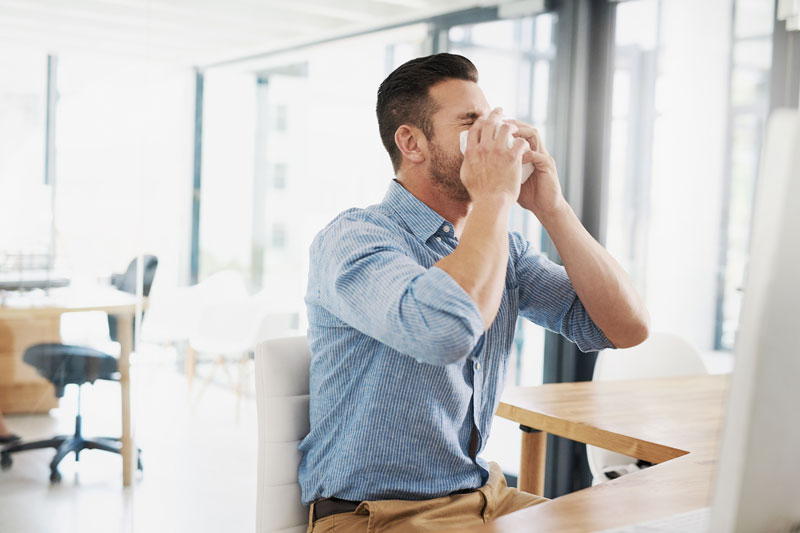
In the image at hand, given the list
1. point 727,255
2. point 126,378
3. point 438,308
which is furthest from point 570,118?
point 438,308

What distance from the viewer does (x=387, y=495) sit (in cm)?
132

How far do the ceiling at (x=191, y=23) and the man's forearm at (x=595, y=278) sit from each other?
1648 mm

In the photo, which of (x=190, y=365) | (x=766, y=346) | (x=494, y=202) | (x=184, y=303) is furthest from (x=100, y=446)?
(x=766, y=346)

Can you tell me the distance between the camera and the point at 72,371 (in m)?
2.44

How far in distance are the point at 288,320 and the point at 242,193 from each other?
0.58 m

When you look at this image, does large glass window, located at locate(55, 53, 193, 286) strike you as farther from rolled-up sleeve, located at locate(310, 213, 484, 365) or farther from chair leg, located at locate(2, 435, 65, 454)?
rolled-up sleeve, located at locate(310, 213, 484, 365)

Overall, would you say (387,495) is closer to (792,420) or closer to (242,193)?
(792,420)

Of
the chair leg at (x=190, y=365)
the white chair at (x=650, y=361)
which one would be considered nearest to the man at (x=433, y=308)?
the white chair at (x=650, y=361)

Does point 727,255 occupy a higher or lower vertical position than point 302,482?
higher

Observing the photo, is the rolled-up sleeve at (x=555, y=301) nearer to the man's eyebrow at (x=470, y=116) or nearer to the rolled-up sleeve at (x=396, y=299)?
the man's eyebrow at (x=470, y=116)

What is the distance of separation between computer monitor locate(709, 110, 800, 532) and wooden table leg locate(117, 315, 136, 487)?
220 centimetres

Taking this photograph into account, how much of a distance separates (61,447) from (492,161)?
179cm

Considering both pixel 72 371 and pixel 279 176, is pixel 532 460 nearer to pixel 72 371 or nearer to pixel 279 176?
pixel 72 371

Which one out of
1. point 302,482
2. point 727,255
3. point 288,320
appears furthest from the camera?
point 288,320
